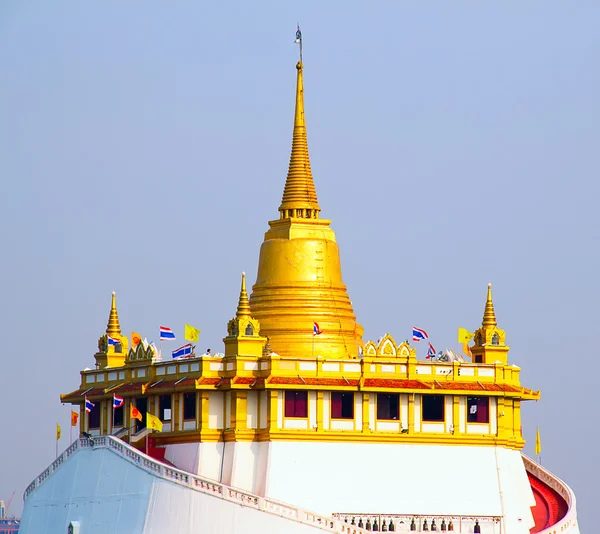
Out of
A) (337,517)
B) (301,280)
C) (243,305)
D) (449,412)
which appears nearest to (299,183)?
(301,280)

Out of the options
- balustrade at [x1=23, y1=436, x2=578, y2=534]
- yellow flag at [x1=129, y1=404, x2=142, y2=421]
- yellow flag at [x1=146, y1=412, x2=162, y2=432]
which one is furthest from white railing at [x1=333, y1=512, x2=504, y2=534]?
yellow flag at [x1=129, y1=404, x2=142, y2=421]

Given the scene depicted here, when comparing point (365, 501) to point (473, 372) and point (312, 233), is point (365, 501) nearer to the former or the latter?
point (473, 372)

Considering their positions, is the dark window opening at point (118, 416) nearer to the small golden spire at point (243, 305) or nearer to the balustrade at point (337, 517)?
the balustrade at point (337, 517)

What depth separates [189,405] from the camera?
96.0m

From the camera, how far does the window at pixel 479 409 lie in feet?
316

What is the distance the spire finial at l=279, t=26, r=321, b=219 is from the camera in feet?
337

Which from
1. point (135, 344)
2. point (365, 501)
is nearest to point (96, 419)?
point (135, 344)

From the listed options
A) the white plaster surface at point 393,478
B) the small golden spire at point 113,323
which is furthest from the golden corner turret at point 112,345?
the white plaster surface at point 393,478

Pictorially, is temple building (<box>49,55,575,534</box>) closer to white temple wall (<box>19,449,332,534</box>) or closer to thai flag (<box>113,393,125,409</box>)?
thai flag (<box>113,393,125,409</box>)

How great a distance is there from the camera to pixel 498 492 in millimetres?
95000

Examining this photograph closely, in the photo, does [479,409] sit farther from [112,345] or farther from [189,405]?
[112,345]

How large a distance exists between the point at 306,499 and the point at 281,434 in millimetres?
3120

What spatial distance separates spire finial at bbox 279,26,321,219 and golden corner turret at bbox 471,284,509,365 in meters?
9.90

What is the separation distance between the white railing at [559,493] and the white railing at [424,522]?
2.49m
